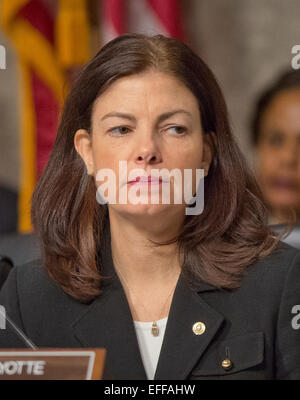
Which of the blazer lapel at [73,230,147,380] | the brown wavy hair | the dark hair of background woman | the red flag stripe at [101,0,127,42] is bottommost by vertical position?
the blazer lapel at [73,230,147,380]

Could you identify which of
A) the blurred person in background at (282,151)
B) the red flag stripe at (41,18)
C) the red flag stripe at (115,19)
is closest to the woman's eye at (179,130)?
the blurred person in background at (282,151)

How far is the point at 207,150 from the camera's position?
1201mm

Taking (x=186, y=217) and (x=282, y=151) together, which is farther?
(x=282, y=151)

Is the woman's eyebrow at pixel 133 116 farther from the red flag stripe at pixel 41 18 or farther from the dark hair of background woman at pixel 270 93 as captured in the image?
the dark hair of background woman at pixel 270 93

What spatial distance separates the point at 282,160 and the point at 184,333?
4.28 feet

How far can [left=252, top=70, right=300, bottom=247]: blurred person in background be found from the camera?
2.26 m

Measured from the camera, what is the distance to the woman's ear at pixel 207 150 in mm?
1190

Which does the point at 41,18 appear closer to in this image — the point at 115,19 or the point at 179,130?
the point at 115,19

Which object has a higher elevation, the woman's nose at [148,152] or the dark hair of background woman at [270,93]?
the dark hair of background woman at [270,93]

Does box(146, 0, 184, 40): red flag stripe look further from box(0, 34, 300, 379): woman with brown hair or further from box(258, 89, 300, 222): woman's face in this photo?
box(0, 34, 300, 379): woman with brown hair

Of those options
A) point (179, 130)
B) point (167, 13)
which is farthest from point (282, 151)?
point (179, 130)

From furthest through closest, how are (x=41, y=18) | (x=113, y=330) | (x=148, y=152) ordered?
1. (x=41, y=18)
2. (x=113, y=330)
3. (x=148, y=152)

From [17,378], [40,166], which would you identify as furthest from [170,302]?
[40,166]

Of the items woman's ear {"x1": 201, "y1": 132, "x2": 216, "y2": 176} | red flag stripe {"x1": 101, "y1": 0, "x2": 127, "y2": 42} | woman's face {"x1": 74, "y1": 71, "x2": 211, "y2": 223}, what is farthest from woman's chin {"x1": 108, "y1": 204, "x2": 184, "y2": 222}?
red flag stripe {"x1": 101, "y1": 0, "x2": 127, "y2": 42}
